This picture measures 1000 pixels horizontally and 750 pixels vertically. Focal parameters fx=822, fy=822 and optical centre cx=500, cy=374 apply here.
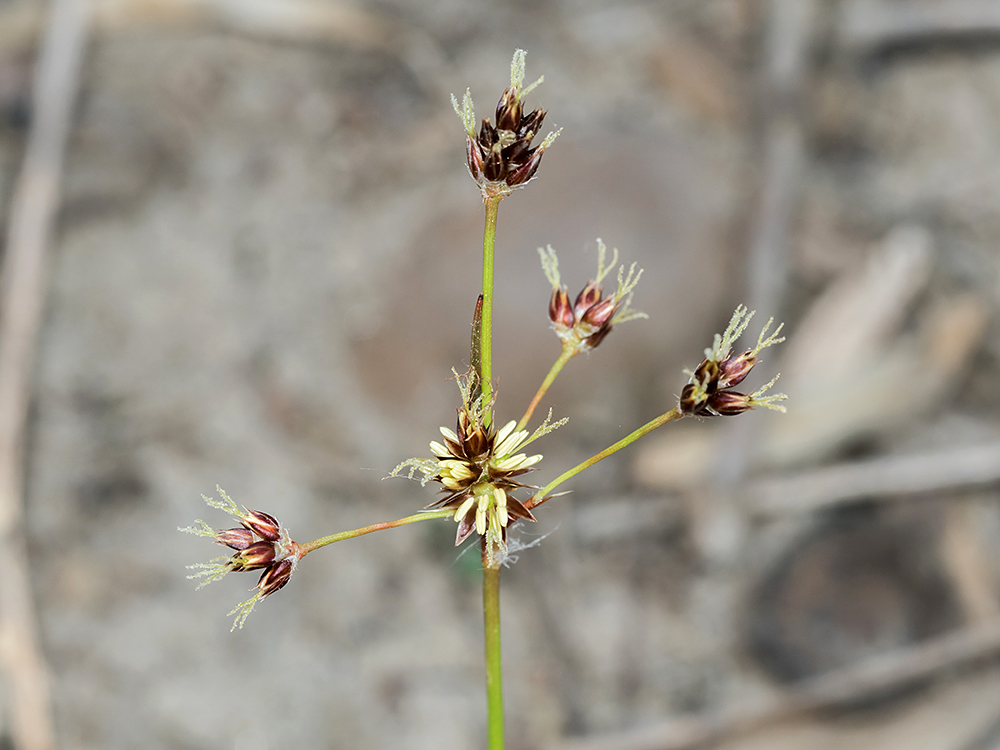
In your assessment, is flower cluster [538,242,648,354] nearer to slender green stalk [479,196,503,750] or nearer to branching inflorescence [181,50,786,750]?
branching inflorescence [181,50,786,750]

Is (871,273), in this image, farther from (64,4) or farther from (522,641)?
(64,4)

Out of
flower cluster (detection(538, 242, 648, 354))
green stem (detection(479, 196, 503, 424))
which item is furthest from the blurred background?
green stem (detection(479, 196, 503, 424))

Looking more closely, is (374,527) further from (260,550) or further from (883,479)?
(883,479)

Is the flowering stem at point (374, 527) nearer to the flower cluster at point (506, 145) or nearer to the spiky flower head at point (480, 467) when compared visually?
the spiky flower head at point (480, 467)

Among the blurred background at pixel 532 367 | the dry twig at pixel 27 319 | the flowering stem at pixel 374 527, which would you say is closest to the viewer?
the flowering stem at pixel 374 527

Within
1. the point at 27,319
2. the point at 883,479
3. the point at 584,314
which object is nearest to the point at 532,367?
the point at 883,479

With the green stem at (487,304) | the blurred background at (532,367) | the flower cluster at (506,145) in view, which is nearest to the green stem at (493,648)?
the green stem at (487,304)
